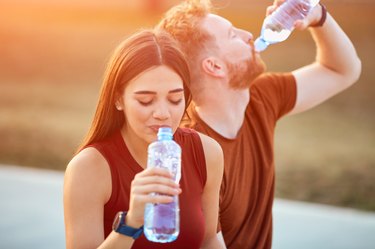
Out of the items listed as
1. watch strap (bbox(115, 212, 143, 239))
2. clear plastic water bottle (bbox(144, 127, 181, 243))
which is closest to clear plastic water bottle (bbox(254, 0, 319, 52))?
clear plastic water bottle (bbox(144, 127, 181, 243))

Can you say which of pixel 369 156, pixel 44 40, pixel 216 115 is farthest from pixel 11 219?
pixel 44 40

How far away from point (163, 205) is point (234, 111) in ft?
4.27

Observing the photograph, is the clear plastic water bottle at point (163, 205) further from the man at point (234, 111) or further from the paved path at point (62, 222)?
the paved path at point (62, 222)

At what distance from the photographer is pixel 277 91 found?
429cm

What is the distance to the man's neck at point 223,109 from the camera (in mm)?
3992

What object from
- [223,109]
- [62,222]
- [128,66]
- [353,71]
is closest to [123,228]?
[128,66]

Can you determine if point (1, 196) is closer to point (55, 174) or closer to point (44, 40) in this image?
point (55, 174)

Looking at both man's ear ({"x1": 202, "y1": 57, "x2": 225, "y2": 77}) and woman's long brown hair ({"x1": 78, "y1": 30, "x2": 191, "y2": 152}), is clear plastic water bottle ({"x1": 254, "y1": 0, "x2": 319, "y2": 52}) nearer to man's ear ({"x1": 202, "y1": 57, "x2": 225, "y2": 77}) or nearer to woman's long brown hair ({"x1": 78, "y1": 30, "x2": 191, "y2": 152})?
man's ear ({"x1": 202, "y1": 57, "x2": 225, "y2": 77})

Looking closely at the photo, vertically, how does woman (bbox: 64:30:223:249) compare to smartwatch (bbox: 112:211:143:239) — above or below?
above

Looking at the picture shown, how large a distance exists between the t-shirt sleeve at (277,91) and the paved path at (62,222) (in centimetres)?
179

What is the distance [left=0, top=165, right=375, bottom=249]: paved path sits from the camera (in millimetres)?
5844

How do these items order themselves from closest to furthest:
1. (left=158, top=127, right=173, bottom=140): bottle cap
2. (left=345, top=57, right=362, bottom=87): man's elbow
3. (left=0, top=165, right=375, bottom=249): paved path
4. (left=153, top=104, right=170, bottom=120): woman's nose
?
1. (left=158, top=127, right=173, bottom=140): bottle cap
2. (left=153, top=104, right=170, bottom=120): woman's nose
3. (left=345, top=57, right=362, bottom=87): man's elbow
4. (left=0, top=165, right=375, bottom=249): paved path

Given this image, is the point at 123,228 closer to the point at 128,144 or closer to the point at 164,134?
the point at 164,134

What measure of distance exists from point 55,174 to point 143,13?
11.4 m
